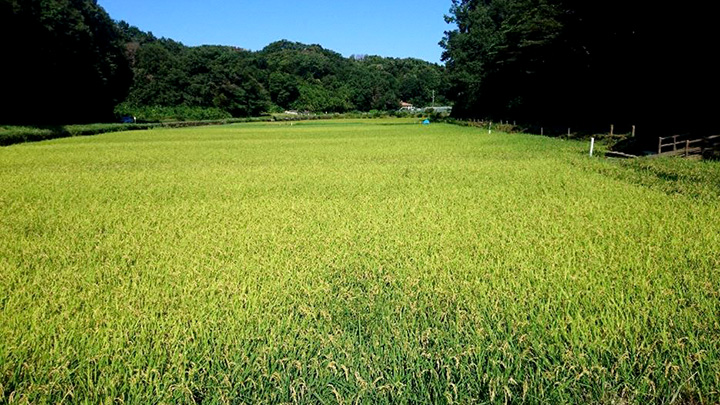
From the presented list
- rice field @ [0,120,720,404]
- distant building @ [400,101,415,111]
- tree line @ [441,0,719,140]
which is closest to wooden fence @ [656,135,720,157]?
tree line @ [441,0,719,140]

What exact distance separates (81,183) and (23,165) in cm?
658

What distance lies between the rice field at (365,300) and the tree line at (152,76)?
40.8 m

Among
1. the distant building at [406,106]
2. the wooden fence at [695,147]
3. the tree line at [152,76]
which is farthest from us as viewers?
the distant building at [406,106]

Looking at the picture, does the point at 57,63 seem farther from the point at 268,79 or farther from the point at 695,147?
the point at 268,79

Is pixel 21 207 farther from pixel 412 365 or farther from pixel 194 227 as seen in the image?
pixel 412 365

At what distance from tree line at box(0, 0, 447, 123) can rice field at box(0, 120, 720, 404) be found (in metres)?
40.8

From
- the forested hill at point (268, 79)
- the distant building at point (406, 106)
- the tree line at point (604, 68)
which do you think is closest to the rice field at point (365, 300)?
the tree line at point (604, 68)

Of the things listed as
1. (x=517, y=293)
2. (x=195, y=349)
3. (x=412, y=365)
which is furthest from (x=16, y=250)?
(x=517, y=293)

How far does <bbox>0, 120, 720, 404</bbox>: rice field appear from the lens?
2.88m

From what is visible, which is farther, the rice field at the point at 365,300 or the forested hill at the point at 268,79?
the forested hill at the point at 268,79

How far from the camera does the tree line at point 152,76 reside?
42.0 meters

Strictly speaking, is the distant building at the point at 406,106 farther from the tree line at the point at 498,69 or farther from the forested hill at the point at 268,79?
the tree line at the point at 498,69

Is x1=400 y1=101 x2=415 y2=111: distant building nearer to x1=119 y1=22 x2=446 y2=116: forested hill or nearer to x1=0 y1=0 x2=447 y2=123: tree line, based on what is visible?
x1=119 y1=22 x2=446 y2=116: forested hill

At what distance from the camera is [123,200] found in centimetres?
1009
